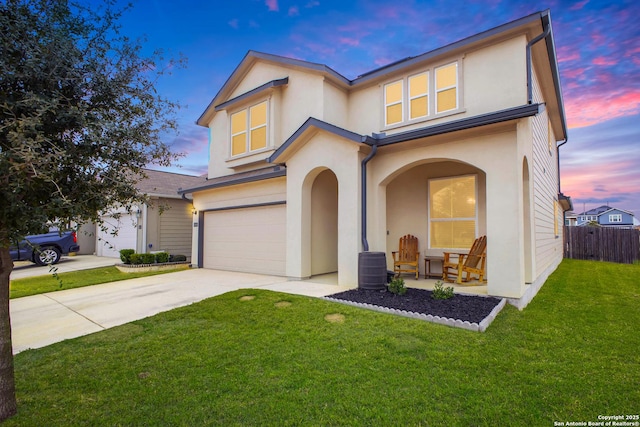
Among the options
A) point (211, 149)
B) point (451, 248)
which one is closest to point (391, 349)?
point (451, 248)

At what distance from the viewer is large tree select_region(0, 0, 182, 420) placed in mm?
2279

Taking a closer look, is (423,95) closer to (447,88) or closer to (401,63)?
(447,88)

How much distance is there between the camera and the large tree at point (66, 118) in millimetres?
2279

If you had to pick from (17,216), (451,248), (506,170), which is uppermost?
(506,170)

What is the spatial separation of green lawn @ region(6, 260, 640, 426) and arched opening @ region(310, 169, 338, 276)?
397 centimetres

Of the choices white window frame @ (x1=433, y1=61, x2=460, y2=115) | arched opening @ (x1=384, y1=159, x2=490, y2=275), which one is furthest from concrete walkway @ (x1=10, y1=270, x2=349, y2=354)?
white window frame @ (x1=433, y1=61, x2=460, y2=115)

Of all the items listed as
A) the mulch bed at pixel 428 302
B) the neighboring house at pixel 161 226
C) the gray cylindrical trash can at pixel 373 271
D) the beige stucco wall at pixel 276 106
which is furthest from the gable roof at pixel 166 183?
the mulch bed at pixel 428 302

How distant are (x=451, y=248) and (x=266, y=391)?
672cm

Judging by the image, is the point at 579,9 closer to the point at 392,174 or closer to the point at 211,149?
the point at 392,174

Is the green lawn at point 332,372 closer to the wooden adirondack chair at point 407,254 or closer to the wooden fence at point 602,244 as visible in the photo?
the wooden adirondack chair at point 407,254

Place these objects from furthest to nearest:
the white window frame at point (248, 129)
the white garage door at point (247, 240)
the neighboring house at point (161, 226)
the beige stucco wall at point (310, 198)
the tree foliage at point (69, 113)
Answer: the neighboring house at point (161, 226)
the white window frame at point (248, 129)
the white garage door at point (247, 240)
the beige stucco wall at point (310, 198)
the tree foliage at point (69, 113)

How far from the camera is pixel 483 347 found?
158 inches

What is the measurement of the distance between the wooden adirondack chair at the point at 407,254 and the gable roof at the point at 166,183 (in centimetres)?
999

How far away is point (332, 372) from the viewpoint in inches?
134
